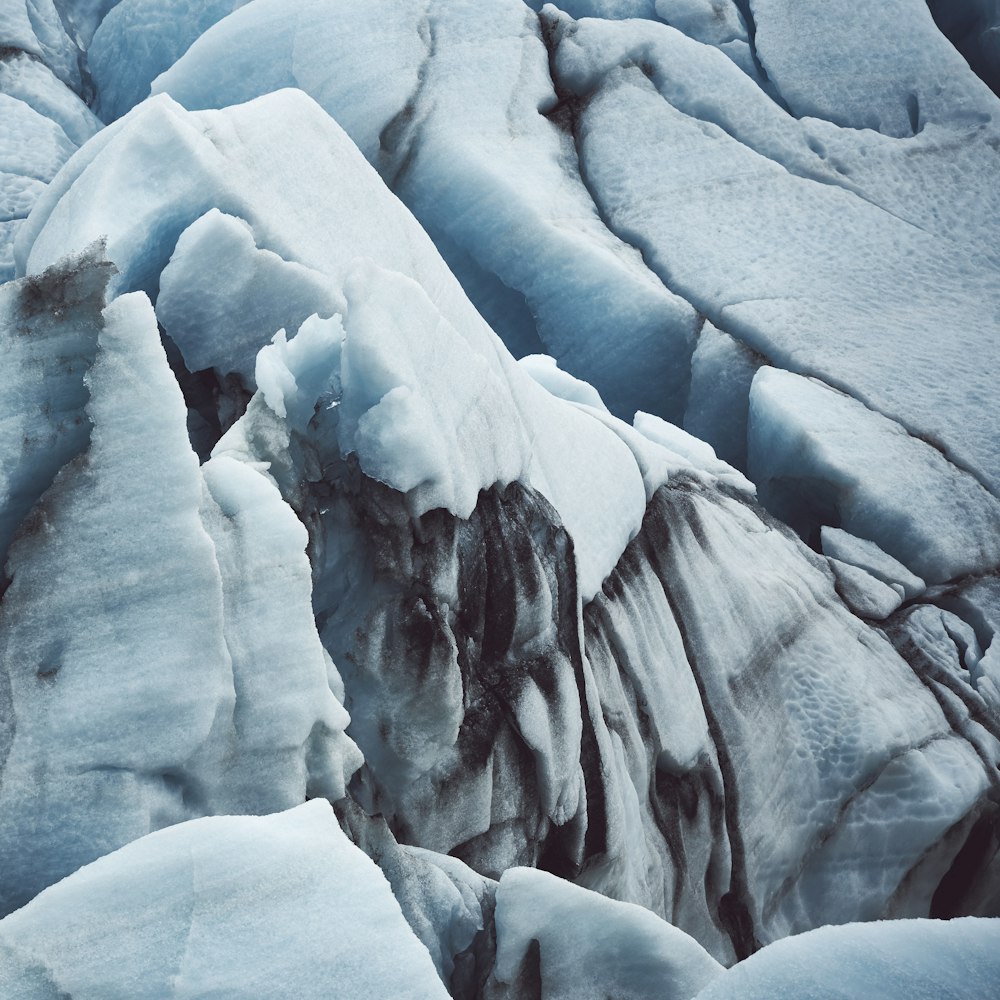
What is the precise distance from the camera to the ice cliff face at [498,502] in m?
2.10

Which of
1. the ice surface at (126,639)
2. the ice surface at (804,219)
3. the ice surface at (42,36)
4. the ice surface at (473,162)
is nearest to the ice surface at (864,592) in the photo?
the ice surface at (804,219)

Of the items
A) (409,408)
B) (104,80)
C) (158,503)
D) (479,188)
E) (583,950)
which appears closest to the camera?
(158,503)

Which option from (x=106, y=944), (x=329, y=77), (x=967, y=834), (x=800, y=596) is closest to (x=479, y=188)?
(x=329, y=77)

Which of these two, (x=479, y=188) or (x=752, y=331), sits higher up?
(x=479, y=188)

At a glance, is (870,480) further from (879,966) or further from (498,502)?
(879,966)

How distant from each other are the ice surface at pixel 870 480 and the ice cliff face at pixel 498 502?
0.06 ft

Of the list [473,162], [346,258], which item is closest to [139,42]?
[473,162]

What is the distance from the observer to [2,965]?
1.74 metres

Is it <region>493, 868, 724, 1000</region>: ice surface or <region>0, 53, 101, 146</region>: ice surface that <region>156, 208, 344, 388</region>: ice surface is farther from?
<region>0, 53, 101, 146</region>: ice surface

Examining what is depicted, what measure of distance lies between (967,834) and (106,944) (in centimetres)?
326

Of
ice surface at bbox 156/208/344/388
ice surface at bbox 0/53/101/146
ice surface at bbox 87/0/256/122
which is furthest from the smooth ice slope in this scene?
ice surface at bbox 87/0/256/122

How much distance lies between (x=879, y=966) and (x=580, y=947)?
0.71 meters

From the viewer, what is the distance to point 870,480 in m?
5.02

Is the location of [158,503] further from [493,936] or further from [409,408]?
[493,936]
